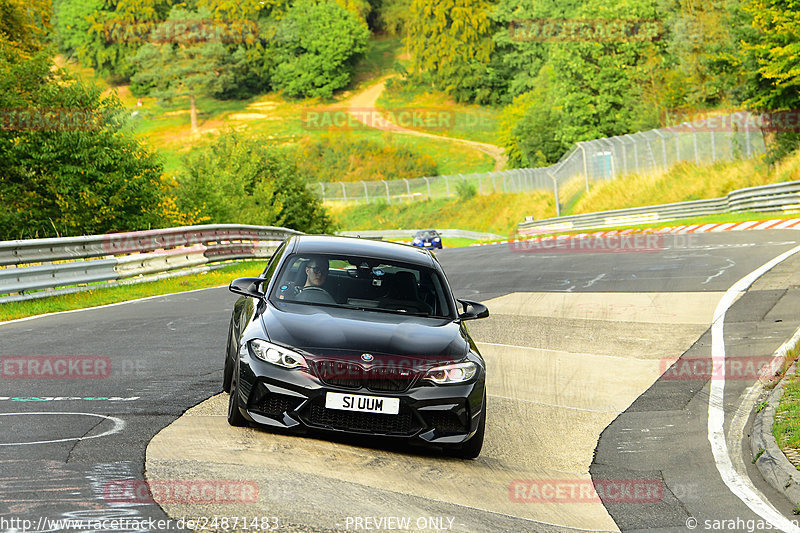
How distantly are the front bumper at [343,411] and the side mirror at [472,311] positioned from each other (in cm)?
118

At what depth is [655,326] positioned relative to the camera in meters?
14.6

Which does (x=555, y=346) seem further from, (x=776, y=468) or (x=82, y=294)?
(x=82, y=294)

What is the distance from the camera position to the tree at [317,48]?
14875cm

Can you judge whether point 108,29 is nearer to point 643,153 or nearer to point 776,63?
point 643,153

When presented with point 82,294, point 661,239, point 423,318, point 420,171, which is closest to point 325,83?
point 420,171

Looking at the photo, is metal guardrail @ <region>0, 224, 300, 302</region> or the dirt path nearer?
metal guardrail @ <region>0, 224, 300, 302</region>

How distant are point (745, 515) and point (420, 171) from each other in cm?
10708

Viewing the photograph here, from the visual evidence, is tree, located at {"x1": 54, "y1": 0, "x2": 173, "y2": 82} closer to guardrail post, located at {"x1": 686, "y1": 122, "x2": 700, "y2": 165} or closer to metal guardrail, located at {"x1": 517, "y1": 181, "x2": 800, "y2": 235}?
metal guardrail, located at {"x1": 517, "y1": 181, "x2": 800, "y2": 235}

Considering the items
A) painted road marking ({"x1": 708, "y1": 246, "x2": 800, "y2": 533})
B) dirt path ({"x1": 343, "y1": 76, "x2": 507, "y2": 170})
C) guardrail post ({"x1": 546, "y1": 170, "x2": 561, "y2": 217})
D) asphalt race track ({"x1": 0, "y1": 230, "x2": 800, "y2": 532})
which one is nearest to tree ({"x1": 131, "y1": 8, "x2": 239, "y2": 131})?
dirt path ({"x1": 343, "y1": 76, "x2": 507, "y2": 170})

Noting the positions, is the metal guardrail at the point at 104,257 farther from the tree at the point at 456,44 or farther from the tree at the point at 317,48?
the tree at the point at 317,48

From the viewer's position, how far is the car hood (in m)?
7.19

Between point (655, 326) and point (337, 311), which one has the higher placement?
point (337, 311)

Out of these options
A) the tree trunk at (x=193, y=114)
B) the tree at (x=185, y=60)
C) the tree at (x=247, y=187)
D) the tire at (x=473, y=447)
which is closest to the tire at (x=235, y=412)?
the tire at (x=473, y=447)

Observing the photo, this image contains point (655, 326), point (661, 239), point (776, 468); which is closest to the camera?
point (776, 468)
